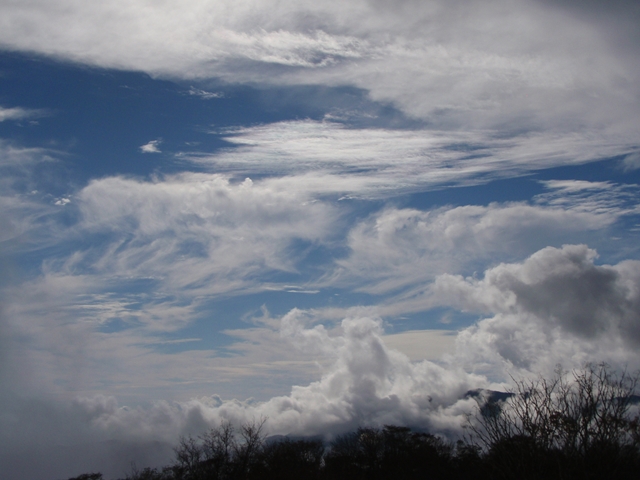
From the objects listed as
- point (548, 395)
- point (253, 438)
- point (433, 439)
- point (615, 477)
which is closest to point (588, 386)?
point (548, 395)

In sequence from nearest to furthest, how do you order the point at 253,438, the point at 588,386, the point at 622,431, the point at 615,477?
the point at 615,477 < the point at 622,431 < the point at 588,386 < the point at 253,438

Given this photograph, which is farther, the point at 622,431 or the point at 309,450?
the point at 309,450

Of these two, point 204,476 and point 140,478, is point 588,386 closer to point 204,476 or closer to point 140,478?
point 204,476

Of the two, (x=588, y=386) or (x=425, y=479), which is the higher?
(x=588, y=386)

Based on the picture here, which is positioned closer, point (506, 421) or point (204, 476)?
point (506, 421)

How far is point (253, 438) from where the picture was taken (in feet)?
161

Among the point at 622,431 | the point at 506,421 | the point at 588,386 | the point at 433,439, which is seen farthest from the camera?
the point at 433,439

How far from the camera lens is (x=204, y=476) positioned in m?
49.2

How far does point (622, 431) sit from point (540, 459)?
11.0 feet

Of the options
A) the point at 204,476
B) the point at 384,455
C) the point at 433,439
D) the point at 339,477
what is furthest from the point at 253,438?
the point at 433,439

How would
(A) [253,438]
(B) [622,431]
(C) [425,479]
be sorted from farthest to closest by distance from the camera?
(C) [425,479] → (A) [253,438] → (B) [622,431]

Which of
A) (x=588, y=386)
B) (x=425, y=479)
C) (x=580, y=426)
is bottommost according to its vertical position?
(x=425, y=479)

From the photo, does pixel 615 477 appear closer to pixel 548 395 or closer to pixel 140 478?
pixel 548 395

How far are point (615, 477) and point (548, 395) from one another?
13.5 feet
